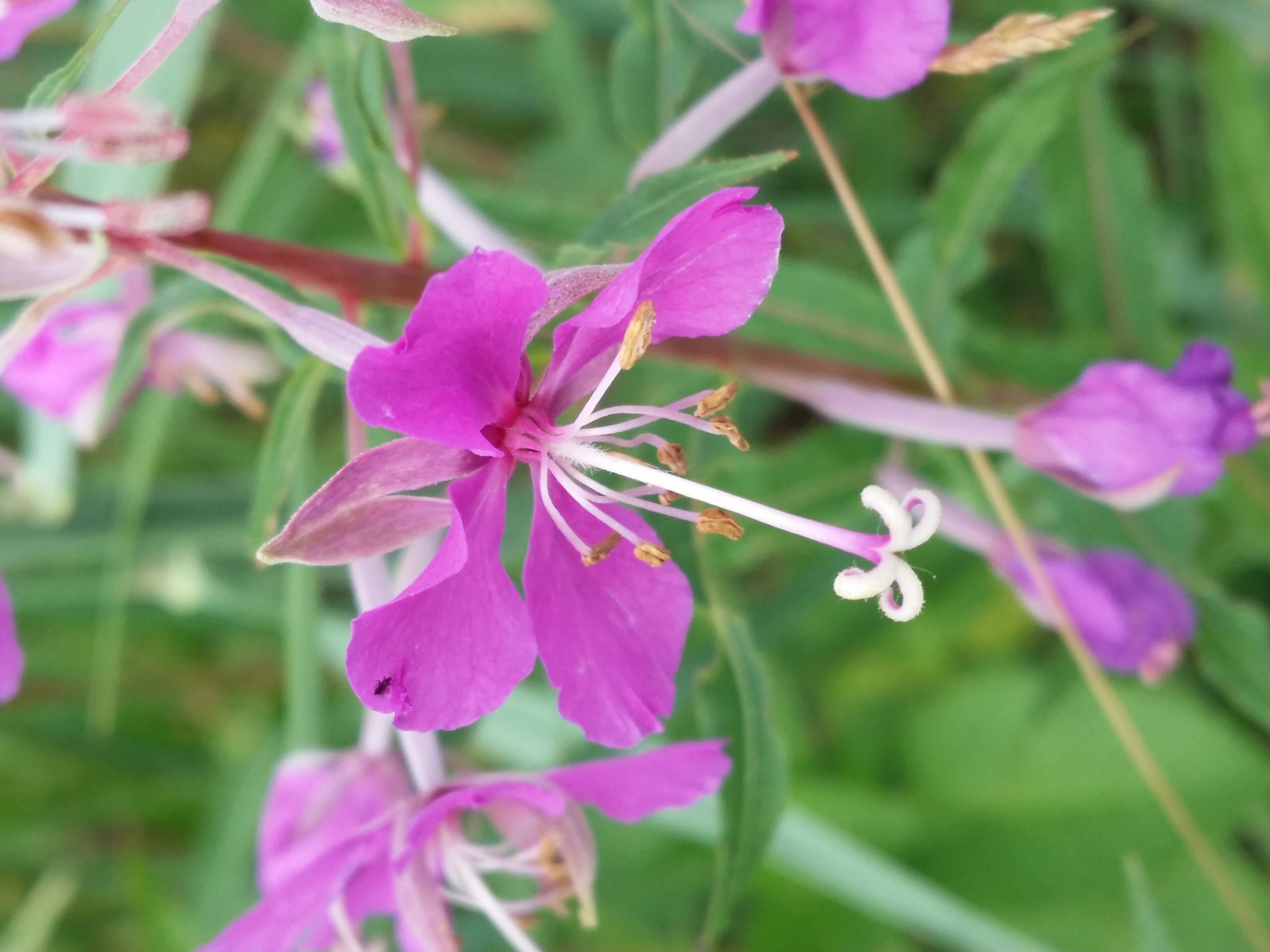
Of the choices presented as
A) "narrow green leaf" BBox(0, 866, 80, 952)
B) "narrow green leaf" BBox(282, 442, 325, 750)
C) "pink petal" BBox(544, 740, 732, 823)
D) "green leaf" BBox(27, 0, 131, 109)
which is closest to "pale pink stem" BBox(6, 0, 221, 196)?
"green leaf" BBox(27, 0, 131, 109)

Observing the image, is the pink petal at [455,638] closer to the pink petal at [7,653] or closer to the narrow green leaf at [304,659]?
the pink petal at [7,653]

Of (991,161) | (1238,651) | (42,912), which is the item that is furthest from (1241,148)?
(42,912)

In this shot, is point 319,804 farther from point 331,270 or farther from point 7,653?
Answer: point 331,270

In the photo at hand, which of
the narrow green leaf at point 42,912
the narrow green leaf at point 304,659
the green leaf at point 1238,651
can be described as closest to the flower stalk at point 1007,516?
the green leaf at point 1238,651

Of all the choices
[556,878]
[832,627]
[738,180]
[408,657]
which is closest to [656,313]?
[738,180]

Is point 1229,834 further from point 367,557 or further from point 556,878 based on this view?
point 367,557

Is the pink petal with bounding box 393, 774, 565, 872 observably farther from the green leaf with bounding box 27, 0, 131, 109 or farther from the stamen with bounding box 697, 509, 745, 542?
the green leaf with bounding box 27, 0, 131, 109
